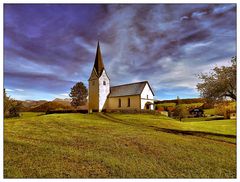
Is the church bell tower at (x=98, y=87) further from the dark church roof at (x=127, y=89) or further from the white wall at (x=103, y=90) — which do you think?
the dark church roof at (x=127, y=89)

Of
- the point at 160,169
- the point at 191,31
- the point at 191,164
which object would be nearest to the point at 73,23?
the point at 191,31

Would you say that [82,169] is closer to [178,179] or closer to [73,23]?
[178,179]

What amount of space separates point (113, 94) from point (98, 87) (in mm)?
3333

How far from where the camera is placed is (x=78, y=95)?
42.2 m

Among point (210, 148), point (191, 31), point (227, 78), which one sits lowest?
point (210, 148)

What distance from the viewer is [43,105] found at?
3350 cm

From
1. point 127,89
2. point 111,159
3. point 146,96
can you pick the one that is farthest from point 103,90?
point 111,159

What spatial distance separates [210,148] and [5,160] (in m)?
9.52

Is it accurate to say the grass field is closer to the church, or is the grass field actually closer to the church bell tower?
the church

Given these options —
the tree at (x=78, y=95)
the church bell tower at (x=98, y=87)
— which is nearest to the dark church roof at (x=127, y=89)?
the church bell tower at (x=98, y=87)

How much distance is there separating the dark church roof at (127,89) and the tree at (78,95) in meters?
10.8

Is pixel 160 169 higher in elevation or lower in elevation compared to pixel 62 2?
lower

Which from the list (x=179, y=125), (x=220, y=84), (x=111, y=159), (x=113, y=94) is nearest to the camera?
(x=111, y=159)

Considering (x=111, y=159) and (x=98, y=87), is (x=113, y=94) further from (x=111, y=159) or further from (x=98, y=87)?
(x=111, y=159)
